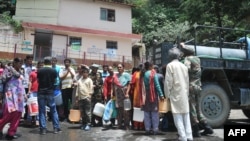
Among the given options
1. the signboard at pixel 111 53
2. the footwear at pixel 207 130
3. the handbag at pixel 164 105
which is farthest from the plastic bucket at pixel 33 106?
the signboard at pixel 111 53

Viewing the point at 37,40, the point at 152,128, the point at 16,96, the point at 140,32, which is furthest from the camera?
the point at 140,32

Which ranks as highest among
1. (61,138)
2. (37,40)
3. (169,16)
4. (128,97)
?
(169,16)

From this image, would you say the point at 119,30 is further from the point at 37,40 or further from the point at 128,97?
the point at 128,97

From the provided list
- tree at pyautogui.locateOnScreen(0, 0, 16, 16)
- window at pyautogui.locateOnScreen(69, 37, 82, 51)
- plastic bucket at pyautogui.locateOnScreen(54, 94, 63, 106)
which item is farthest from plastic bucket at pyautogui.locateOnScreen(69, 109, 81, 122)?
tree at pyautogui.locateOnScreen(0, 0, 16, 16)

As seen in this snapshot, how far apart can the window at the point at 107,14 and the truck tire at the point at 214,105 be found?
20692mm

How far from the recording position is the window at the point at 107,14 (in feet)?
92.1

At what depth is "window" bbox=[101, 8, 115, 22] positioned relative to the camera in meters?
28.1

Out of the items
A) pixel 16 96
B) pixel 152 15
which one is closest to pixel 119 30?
pixel 152 15

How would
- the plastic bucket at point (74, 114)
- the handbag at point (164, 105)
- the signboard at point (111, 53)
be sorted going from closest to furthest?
the handbag at point (164, 105)
the plastic bucket at point (74, 114)
the signboard at point (111, 53)

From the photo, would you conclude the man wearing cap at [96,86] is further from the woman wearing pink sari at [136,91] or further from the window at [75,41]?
the window at [75,41]

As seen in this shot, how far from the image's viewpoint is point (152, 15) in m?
35.7

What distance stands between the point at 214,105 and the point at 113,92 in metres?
2.55

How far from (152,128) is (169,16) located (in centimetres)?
2978

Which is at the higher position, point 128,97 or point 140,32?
point 140,32
